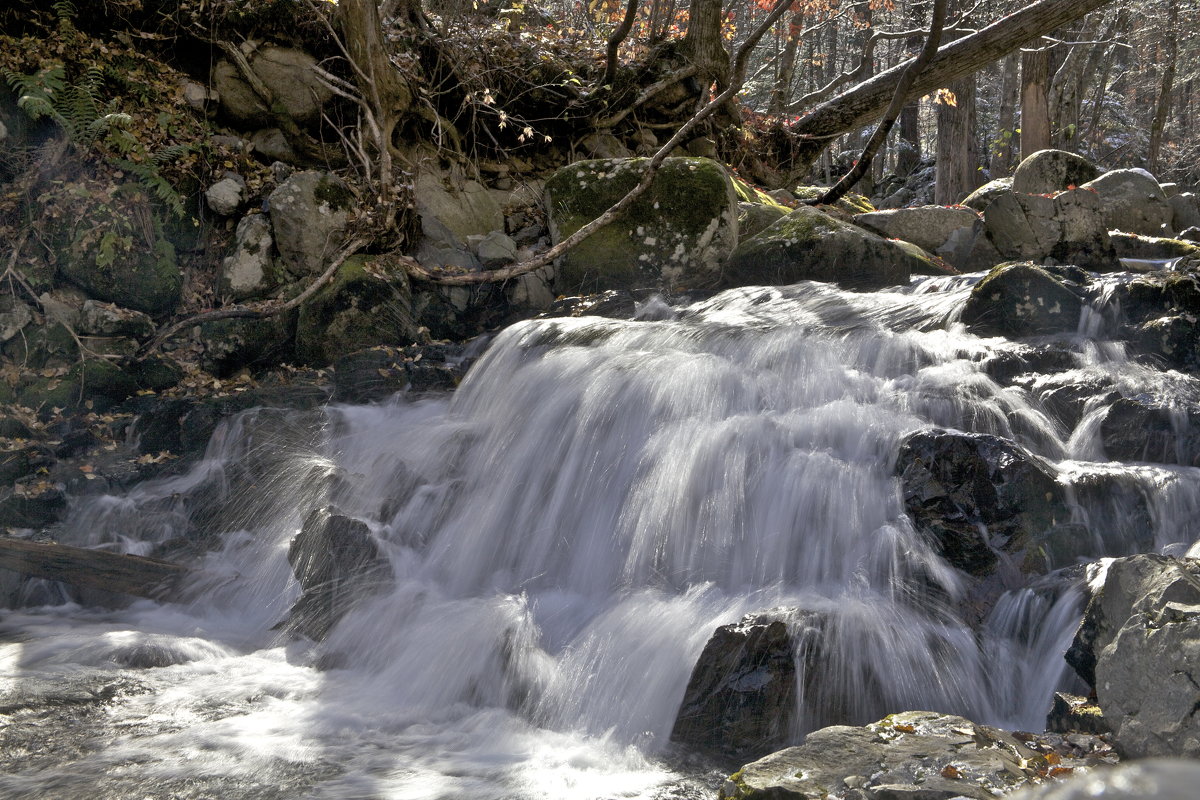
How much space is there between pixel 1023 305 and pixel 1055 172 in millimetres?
6433

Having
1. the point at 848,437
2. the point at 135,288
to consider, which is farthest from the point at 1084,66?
the point at 135,288

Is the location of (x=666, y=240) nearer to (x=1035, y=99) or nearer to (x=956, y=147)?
(x=956, y=147)

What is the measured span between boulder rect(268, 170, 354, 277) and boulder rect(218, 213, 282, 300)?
109 millimetres

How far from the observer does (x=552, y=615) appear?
4.73 meters

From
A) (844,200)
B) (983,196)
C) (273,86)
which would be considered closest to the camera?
(273,86)

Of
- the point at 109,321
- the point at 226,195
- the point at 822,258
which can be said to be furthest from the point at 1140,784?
the point at 226,195

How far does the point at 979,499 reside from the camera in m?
4.50

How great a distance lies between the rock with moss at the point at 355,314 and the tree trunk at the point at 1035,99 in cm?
1213

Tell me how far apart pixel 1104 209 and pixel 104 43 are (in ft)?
35.9

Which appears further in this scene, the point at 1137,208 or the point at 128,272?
the point at 1137,208

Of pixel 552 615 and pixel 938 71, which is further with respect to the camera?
pixel 938 71

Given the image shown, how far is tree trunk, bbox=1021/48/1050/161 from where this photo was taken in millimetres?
14742

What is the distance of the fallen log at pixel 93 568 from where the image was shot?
5.27m

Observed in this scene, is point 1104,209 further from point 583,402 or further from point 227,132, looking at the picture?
point 227,132
